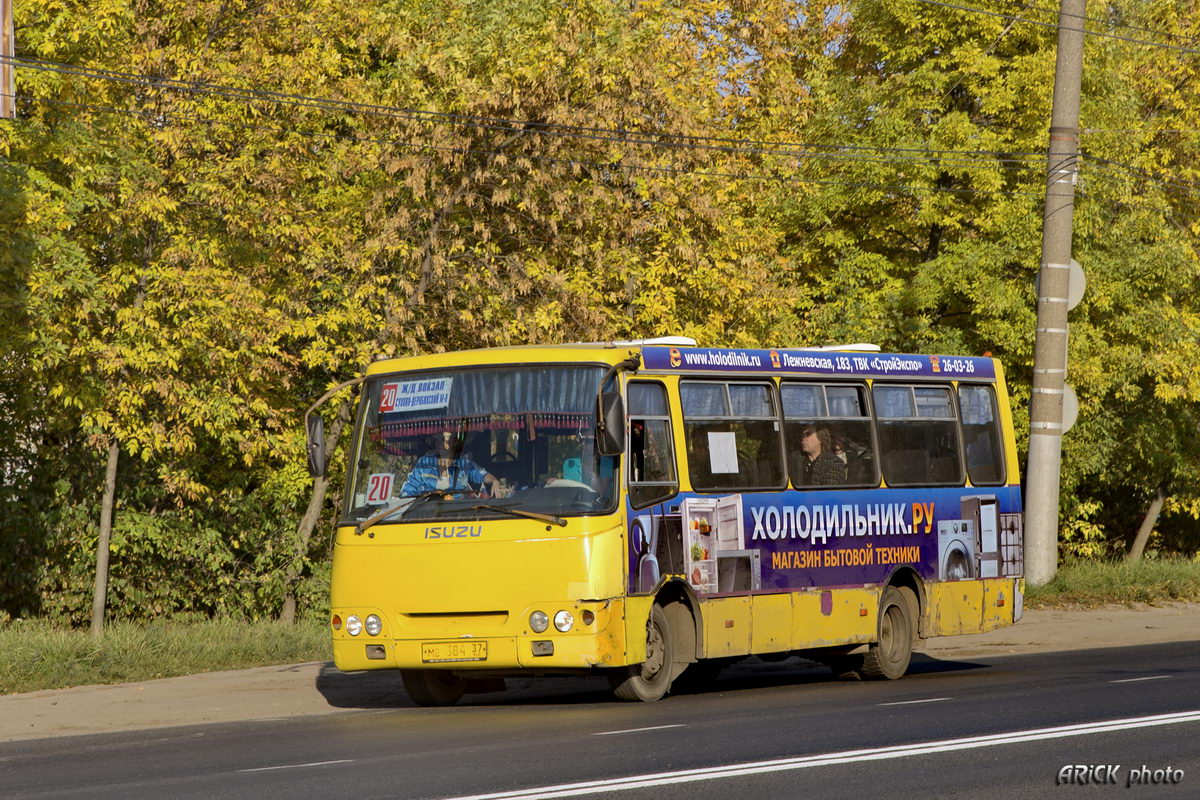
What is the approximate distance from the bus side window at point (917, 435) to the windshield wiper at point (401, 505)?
505 centimetres

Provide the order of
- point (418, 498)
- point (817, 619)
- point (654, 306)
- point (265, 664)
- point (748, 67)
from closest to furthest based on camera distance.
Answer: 1. point (418, 498)
2. point (817, 619)
3. point (265, 664)
4. point (654, 306)
5. point (748, 67)

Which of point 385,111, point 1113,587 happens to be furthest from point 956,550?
point 385,111

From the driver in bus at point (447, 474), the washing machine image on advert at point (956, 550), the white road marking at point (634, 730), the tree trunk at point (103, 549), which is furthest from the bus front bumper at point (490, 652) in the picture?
the tree trunk at point (103, 549)

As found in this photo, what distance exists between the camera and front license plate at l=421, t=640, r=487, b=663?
1447cm

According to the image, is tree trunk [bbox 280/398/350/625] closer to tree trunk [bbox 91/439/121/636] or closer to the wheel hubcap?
tree trunk [bbox 91/439/121/636]

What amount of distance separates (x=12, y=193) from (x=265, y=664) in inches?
246

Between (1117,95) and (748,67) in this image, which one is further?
(748,67)

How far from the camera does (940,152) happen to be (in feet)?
106

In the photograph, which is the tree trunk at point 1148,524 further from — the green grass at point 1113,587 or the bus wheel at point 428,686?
the bus wheel at point 428,686

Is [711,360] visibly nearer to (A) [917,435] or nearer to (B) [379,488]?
(B) [379,488]

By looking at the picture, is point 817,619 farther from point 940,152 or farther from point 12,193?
point 940,152

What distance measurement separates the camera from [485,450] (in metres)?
14.9

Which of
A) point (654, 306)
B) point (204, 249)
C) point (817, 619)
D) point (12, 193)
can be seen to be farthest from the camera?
point (654, 306)

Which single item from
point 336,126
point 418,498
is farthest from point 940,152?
point 418,498
